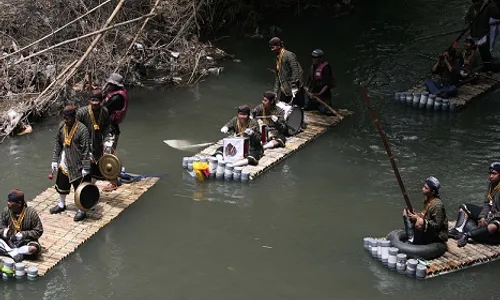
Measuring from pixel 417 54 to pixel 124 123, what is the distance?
7.77 m

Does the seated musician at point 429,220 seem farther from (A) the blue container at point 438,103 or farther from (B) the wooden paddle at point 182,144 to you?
(A) the blue container at point 438,103

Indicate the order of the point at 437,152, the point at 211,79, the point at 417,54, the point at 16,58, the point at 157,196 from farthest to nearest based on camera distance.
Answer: the point at 417,54 → the point at 211,79 → the point at 16,58 → the point at 437,152 → the point at 157,196

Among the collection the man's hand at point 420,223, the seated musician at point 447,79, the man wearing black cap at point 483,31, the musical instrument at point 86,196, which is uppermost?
the man wearing black cap at point 483,31

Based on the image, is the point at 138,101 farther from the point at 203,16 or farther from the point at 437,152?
the point at 437,152

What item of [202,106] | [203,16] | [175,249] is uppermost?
[203,16]

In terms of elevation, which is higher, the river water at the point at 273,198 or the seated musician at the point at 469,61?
the seated musician at the point at 469,61

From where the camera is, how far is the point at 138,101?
55.4 feet

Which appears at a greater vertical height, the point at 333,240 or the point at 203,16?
the point at 203,16

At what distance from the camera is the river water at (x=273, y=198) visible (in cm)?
1043

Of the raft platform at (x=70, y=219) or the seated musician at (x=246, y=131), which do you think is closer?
the raft platform at (x=70, y=219)

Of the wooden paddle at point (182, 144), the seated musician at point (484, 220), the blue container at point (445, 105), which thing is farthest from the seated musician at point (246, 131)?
the blue container at point (445, 105)

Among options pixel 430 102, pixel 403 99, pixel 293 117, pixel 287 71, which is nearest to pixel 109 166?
pixel 293 117

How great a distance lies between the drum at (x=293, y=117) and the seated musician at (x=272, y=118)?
4.3 inches

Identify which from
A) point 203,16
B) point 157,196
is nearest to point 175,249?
point 157,196
